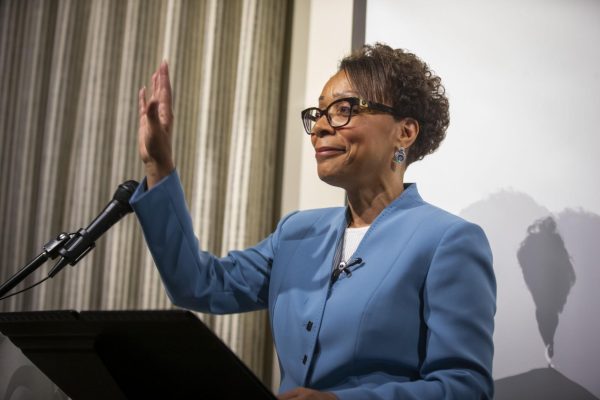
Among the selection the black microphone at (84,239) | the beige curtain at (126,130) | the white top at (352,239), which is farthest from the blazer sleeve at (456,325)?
the beige curtain at (126,130)

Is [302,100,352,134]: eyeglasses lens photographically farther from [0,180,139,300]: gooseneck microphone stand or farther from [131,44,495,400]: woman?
[0,180,139,300]: gooseneck microphone stand

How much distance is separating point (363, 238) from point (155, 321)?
0.78m

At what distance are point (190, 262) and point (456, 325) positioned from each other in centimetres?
71

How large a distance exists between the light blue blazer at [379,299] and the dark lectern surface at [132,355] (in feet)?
1.00

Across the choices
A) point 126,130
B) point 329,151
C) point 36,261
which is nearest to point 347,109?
point 329,151

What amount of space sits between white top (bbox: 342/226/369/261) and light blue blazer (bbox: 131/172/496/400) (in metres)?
0.03

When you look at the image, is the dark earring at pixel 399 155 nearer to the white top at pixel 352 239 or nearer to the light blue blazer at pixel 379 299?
the light blue blazer at pixel 379 299

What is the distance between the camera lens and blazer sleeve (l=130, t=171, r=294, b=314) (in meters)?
1.64

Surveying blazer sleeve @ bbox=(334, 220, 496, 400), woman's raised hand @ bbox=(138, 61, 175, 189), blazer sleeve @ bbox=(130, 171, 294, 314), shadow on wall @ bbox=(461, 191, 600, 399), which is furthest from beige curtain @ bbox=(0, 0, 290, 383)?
blazer sleeve @ bbox=(334, 220, 496, 400)

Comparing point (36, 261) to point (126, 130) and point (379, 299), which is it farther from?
point (126, 130)

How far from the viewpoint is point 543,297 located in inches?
80.0

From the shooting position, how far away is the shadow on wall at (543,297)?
196 cm

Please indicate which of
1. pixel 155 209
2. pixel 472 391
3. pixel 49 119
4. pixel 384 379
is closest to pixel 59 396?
pixel 155 209

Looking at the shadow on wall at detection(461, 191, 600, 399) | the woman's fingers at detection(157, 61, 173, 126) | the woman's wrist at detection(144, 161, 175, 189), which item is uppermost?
the woman's fingers at detection(157, 61, 173, 126)
